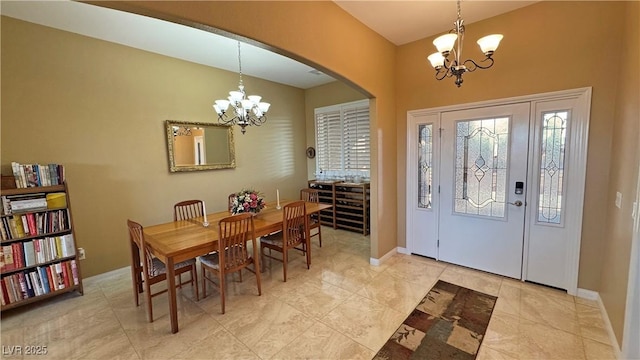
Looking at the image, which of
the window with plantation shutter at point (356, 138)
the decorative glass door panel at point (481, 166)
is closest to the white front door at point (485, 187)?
the decorative glass door panel at point (481, 166)

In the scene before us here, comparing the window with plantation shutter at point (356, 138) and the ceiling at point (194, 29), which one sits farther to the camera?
the window with plantation shutter at point (356, 138)

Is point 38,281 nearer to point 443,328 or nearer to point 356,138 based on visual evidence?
point 443,328

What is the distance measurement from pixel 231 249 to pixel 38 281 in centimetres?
204

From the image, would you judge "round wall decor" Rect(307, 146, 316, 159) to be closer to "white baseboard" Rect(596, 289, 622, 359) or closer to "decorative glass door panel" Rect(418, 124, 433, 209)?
"decorative glass door panel" Rect(418, 124, 433, 209)

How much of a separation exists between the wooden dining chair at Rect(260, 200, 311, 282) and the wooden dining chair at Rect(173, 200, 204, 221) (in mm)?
1084

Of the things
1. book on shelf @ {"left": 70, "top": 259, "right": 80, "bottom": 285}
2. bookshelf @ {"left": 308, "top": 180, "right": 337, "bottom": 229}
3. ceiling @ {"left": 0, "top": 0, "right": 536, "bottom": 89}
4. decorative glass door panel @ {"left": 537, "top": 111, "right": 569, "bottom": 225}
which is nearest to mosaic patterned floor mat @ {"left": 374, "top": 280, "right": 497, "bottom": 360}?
decorative glass door panel @ {"left": 537, "top": 111, "right": 569, "bottom": 225}

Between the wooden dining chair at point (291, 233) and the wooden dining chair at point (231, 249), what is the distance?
45cm

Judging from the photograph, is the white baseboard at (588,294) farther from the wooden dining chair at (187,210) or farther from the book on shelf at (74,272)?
the book on shelf at (74,272)

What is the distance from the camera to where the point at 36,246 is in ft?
8.61

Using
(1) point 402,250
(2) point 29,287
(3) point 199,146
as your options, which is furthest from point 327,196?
(2) point 29,287

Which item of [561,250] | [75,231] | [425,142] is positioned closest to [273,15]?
[425,142]

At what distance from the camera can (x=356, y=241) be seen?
449 cm

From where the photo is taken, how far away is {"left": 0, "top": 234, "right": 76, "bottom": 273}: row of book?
2.48 meters

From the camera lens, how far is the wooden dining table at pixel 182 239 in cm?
224
